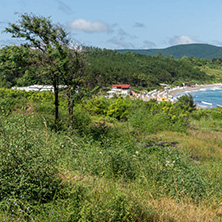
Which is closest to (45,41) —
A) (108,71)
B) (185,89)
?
(108,71)

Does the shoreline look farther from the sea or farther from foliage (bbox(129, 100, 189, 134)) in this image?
foliage (bbox(129, 100, 189, 134))

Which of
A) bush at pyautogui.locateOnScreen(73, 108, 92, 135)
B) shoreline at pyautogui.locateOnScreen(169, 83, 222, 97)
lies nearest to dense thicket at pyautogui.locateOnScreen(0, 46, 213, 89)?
bush at pyautogui.locateOnScreen(73, 108, 92, 135)

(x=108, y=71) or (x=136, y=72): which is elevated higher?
(x=136, y=72)

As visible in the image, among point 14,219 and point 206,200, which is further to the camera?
point 206,200

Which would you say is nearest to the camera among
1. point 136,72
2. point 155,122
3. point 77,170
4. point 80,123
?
point 77,170

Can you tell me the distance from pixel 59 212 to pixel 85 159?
78.1 inches

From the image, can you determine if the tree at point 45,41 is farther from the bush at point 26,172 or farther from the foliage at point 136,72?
the foliage at point 136,72

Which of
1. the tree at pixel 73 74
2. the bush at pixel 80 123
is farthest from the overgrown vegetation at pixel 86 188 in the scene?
the bush at pixel 80 123

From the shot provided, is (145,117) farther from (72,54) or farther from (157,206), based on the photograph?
(157,206)

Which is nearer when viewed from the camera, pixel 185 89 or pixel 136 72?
pixel 136 72

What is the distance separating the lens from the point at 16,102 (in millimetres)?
12188

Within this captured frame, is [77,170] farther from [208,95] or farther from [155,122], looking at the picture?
[208,95]

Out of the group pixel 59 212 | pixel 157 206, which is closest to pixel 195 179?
pixel 157 206

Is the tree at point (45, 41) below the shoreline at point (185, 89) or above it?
above
